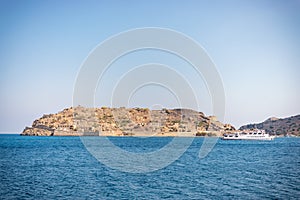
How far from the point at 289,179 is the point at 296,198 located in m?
11.7

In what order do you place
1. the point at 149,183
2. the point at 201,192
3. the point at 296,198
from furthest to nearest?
the point at 149,183 < the point at 201,192 < the point at 296,198

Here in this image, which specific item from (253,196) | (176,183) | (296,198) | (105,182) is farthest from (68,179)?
(296,198)

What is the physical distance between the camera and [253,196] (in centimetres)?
3231

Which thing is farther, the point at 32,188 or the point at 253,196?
Answer: the point at 32,188

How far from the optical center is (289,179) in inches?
1655

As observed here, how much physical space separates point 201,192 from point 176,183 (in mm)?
5630

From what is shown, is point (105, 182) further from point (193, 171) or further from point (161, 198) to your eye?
point (193, 171)

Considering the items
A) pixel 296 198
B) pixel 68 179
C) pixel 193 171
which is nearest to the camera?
pixel 296 198

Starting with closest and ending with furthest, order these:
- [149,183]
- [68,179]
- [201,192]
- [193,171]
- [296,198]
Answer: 1. [296,198]
2. [201,192]
3. [149,183]
4. [68,179]
5. [193,171]

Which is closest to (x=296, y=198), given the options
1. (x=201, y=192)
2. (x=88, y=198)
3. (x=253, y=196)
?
(x=253, y=196)

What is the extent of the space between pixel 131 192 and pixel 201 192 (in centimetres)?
719

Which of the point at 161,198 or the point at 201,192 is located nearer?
the point at 161,198

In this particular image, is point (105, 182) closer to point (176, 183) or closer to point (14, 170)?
point (176, 183)

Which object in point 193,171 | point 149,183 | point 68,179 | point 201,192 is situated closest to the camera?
point 201,192
